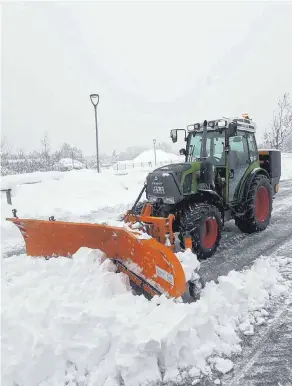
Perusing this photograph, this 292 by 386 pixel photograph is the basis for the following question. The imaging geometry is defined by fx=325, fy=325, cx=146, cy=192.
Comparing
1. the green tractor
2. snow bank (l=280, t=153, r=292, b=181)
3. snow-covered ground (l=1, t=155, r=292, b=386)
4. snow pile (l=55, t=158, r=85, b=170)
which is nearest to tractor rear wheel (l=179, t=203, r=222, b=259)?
the green tractor

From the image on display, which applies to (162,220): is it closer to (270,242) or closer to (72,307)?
(72,307)

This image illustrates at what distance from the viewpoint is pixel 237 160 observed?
19.2ft

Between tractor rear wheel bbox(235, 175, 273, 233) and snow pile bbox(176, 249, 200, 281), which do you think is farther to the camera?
tractor rear wheel bbox(235, 175, 273, 233)

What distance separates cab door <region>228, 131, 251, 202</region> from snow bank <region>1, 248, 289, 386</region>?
7.71 feet

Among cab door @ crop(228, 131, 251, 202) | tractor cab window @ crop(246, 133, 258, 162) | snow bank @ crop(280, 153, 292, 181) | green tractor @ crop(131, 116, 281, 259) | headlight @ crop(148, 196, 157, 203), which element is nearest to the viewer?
green tractor @ crop(131, 116, 281, 259)

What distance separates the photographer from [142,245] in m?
3.52

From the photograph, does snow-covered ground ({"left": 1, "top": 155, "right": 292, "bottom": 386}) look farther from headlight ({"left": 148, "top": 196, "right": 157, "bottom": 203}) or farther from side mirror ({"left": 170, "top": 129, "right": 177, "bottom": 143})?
side mirror ({"left": 170, "top": 129, "right": 177, "bottom": 143})

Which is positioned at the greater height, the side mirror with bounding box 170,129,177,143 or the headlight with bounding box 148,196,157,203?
the side mirror with bounding box 170,129,177,143

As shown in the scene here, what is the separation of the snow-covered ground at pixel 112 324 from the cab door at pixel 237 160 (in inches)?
65.9

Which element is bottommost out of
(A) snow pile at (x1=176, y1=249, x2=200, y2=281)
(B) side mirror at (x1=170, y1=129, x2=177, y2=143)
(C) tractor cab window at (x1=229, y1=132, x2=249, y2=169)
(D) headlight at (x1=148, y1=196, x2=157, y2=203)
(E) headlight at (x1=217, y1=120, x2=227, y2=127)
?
(A) snow pile at (x1=176, y1=249, x2=200, y2=281)

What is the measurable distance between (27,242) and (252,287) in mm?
3168

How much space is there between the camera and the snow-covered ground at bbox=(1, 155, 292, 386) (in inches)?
98.6

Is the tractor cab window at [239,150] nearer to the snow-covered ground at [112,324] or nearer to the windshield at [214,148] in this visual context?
the windshield at [214,148]

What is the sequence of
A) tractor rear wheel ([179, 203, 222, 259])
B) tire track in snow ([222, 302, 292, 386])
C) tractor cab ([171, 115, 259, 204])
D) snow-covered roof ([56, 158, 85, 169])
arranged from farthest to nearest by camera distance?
1. snow-covered roof ([56, 158, 85, 169])
2. tractor cab ([171, 115, 259, 204])
3. tractor rear wheel ([179, 203, 222, 259])
4. tire track in snow ([222, 302, 292, 386])
